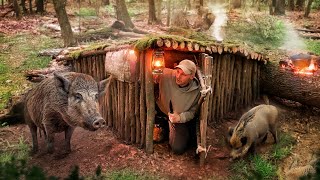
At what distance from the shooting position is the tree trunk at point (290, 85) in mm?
8906

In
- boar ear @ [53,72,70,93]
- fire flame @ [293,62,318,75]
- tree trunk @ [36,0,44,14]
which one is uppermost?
tree trunk @ [36,0,44,14]

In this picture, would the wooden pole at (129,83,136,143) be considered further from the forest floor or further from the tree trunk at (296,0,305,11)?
the tree trunk at (296,0,305,11)

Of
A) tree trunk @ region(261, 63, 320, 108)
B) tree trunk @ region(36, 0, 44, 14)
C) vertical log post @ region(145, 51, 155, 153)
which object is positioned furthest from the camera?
tree trunk @ region(36, 0, 44, 14)

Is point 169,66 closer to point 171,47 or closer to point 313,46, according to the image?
point 171,47

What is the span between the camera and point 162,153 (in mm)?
7527

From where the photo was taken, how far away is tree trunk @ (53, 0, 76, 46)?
44.6ft

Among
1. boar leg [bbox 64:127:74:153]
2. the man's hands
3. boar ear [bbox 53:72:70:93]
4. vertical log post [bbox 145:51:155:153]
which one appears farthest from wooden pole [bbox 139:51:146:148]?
boar ear [bbox 53:72:70:93]

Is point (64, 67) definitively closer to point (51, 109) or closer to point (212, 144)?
point (51, 109)

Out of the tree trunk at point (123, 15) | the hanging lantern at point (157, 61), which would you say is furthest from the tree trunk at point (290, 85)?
the tree trunk at point (123, 15)

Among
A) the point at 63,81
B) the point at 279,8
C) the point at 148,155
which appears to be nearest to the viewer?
the point at 63,81

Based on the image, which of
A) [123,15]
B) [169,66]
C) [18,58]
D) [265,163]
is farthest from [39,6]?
[265,163]

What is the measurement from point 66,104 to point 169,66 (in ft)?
8.98

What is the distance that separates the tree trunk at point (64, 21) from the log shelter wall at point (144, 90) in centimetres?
495

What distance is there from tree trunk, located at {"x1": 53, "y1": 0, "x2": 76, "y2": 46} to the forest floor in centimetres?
591
